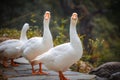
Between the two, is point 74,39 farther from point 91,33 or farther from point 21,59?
point 91,33

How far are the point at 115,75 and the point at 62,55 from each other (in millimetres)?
1448

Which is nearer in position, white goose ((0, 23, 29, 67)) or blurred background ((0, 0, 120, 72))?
white goose ((0, 23, 29, 67))

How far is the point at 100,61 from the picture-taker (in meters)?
12.8

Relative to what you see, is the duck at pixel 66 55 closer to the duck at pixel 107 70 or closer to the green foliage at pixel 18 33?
the duck at pixel 107 70

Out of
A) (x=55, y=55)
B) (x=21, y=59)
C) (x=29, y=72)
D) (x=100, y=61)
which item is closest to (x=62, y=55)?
(x=55, y=55)

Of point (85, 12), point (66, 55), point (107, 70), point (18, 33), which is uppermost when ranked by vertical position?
point (85, 12)

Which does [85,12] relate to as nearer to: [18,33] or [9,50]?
[18,33]

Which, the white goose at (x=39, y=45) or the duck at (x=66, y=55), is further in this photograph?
the white goose at (x=39, y=45)

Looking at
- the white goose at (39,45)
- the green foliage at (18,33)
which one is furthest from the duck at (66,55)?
the green foliage at (18,33)

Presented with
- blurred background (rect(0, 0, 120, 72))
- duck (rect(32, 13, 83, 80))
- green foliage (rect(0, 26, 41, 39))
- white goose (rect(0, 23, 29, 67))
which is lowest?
duck (rect(32, 13, 83, 80))

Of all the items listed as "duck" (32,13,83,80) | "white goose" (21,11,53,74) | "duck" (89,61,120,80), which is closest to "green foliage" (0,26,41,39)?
"white goose" (21,11,53,74)

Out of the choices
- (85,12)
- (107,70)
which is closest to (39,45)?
(107,70)

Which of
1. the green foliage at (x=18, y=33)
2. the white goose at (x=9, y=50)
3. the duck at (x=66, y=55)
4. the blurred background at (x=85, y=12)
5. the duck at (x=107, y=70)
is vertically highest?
the blurred background at (x=85, y=12)

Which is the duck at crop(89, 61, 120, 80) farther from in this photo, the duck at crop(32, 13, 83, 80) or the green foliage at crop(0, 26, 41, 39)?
the green foliage at crop(0, 26, 41, 39)
